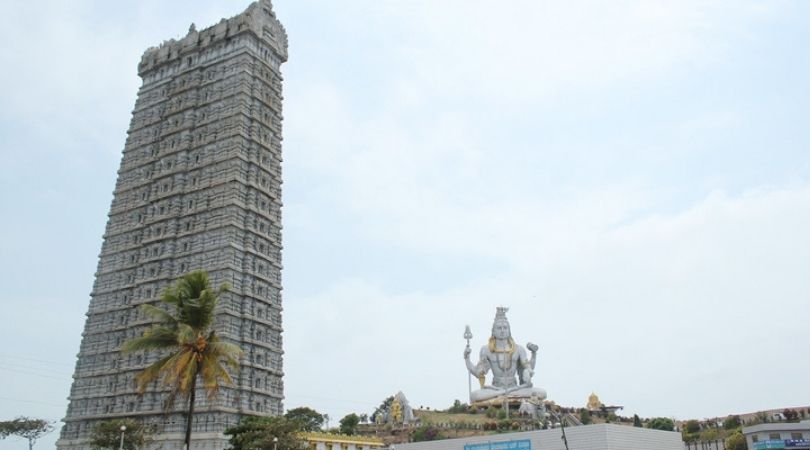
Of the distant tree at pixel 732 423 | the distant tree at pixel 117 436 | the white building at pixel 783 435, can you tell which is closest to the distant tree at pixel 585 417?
the white building at pixel 783 435

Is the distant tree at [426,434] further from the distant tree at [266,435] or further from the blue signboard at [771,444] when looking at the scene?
the blue signboard at [771,444]

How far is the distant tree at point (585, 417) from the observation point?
72.0 m

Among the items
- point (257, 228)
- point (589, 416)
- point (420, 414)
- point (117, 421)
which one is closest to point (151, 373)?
point (117, 421)

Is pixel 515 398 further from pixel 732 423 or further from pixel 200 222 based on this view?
pixel 200 222

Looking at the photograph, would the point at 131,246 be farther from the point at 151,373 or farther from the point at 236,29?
the point at 151,373

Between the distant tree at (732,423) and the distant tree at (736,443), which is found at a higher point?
the distant tree at (732,423)

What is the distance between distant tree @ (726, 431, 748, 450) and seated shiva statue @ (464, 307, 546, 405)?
66.1ft

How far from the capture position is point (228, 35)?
7781cm

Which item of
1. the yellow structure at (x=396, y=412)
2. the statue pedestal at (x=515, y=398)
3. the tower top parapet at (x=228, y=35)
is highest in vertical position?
the tower top parapet at (x=228, y=35)

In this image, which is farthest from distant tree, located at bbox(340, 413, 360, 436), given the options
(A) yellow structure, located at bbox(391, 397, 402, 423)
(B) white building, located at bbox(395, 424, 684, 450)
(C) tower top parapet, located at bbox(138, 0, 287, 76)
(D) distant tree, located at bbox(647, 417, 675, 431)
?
(C) tower top parapet, located at bbox(138, 0, 287, 76)

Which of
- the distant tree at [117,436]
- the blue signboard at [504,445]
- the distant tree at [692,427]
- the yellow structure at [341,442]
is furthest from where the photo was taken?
the distant tree at [692,427]

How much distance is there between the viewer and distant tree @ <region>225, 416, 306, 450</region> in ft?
160

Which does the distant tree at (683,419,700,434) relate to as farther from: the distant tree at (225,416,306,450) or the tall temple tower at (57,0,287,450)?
the distant tree at (225,416,306,450)

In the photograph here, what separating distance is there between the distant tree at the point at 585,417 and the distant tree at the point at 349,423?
2389 cm
